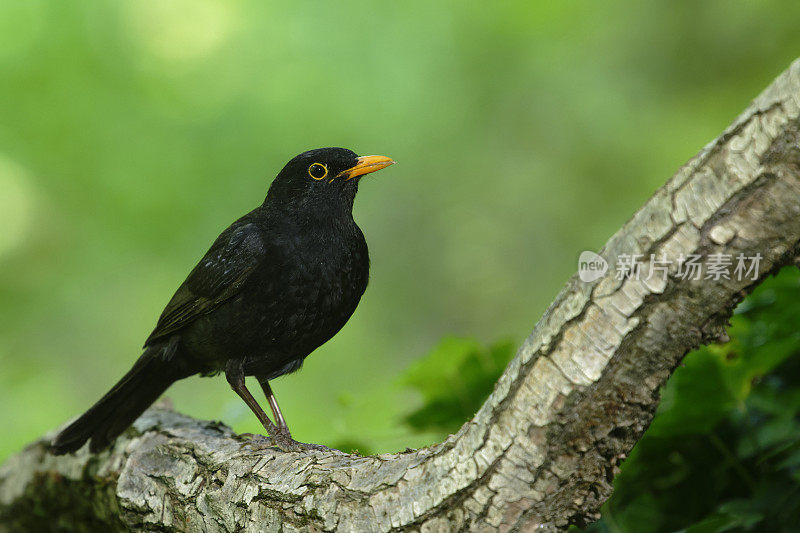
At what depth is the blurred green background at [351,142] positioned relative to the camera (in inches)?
333

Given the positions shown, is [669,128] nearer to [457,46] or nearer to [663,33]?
[663,33]

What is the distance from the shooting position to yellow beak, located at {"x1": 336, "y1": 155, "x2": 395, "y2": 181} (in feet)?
13.0

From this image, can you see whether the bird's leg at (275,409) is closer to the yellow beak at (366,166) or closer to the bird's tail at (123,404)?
the bird's tail at (123,404)

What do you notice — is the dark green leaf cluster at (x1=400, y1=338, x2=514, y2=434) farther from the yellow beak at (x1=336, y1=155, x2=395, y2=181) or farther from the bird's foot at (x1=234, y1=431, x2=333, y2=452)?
the yellow beak at (x1=336, y1=155, x2=395, y2=181)

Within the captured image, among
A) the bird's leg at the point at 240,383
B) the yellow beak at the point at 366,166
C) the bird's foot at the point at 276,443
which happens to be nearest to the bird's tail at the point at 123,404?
the bird's leg at the point at 240,383

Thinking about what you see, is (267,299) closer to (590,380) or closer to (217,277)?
(217,277)

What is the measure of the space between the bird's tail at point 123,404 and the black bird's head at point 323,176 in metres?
1.09

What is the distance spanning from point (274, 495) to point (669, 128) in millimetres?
8474

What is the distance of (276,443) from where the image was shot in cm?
344

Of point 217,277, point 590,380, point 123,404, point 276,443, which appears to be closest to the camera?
point 590,380

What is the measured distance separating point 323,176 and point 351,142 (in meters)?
4.61

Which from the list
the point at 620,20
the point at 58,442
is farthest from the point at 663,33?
the point at 58,442

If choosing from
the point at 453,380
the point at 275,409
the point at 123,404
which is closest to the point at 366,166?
the point at 453,380

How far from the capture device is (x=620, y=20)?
10.4 meters
